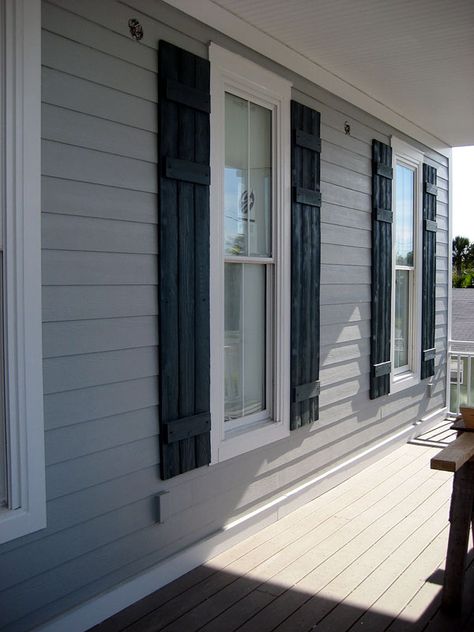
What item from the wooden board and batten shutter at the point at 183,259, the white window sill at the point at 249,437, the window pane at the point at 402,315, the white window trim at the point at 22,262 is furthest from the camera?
the window pane at the point at 402,315

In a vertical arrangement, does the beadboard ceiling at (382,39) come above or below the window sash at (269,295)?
above

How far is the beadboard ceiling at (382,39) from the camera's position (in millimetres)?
3285

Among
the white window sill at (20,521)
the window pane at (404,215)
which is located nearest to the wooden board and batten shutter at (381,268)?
the window pane at (404,215)

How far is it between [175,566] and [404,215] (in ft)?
12.8

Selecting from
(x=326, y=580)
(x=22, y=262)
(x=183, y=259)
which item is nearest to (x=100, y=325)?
(x=22, y=262)

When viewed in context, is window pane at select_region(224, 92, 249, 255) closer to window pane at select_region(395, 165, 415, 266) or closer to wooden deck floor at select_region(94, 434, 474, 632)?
wooden deck floor at select_region(94, 434, 474, 632)

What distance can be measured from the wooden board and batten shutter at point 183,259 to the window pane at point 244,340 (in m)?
0.33

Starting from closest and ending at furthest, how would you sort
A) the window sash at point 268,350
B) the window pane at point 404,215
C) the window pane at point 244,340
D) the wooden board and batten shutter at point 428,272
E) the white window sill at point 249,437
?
1. the white window sill at point 249,437
2. the window pane at point 244,340
3. the window sash at point 268,350
4. the window pane at point 404,215
5. the wooden board and batten shutter at point 428,272

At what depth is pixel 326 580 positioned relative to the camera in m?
3.10

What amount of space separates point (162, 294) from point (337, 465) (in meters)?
2.36

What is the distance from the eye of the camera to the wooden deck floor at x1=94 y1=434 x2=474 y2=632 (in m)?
2.71

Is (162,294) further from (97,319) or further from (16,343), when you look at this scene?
(16,343)

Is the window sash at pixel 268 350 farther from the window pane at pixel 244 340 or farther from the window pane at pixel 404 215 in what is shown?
the window pane at pixel 404 215

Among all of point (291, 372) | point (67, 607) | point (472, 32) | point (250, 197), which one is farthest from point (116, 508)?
point (472, 32)
